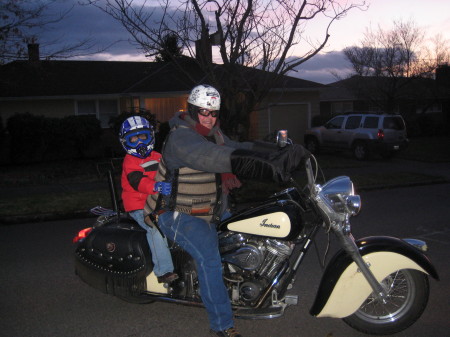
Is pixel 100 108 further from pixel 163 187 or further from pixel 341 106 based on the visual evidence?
pixel 341 106

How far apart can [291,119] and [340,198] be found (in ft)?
68.0

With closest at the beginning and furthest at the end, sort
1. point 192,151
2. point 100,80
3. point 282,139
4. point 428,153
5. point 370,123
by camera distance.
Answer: point 282,139 → point 192,151 → point 370,123 → point 428,153 → point 100,80

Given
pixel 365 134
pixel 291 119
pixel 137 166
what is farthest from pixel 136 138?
pixel 291 119

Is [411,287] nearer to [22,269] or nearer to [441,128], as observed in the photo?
[22,269]

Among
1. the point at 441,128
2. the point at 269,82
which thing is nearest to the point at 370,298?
the point at 269,82

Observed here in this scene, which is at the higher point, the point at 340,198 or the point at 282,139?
the point at 282,139

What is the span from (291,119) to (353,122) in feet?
13.9

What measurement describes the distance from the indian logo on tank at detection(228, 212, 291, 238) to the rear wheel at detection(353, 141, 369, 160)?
1642 centimetres

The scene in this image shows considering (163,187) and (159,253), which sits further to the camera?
(159,253)

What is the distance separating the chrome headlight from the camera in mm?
3537

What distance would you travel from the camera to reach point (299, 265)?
370 cm

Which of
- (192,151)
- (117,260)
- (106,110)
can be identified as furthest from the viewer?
(106,110)

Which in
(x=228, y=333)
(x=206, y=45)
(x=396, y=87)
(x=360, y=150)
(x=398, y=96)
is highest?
(x=396, y=87)

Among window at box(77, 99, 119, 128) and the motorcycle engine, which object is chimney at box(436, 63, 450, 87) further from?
the motorcycle engine
